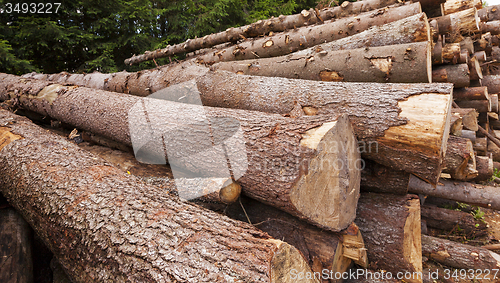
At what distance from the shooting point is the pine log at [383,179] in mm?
2014

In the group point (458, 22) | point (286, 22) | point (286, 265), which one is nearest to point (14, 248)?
point (286, 265)

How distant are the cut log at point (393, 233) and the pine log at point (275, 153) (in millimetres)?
330

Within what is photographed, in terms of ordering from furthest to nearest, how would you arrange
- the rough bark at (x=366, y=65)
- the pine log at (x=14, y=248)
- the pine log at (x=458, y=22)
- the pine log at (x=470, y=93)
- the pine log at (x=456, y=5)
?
the pine log at (x=470, y=93), the pine log at (x=456, y=5), the pine log at (x=458, y=22), the rough bark at (x=366, y=65), the pine log at (x=14, y=248)

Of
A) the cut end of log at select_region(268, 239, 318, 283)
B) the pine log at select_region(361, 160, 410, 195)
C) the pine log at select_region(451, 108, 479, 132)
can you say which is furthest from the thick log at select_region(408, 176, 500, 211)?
the cut end of log at select_region(268, 239, 318, 283)

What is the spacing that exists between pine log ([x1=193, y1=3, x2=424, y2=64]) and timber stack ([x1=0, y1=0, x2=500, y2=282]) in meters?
0.03

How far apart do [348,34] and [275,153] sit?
304cm

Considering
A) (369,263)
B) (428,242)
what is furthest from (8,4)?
(428,242)

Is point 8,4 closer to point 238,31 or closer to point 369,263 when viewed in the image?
point 238,31

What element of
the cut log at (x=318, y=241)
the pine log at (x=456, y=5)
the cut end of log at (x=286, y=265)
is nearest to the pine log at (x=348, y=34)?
the pine log at (x=456, y=5)

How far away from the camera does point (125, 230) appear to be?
51.3 inches

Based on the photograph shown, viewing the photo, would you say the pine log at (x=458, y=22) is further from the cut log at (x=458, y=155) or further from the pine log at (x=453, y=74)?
the cut log at (x=458, y=155)

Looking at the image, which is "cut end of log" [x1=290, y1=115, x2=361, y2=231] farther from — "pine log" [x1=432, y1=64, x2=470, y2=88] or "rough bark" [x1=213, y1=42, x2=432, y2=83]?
"pine log" [x1=432, y1=64, x2=470, y2=88]

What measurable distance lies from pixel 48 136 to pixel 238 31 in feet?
14.7

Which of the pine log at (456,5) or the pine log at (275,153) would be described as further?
the pine log at (456,5)
